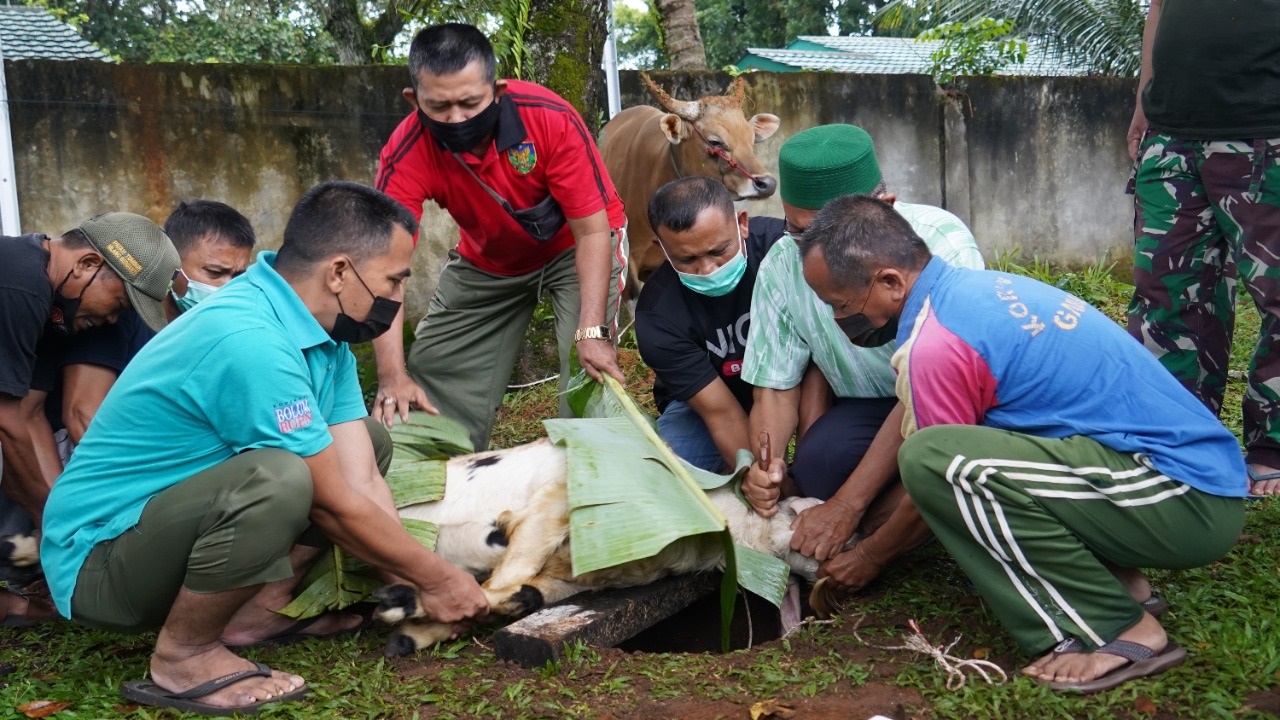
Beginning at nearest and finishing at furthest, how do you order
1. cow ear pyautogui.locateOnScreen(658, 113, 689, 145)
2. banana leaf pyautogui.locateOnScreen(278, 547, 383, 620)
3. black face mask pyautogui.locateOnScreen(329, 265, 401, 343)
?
black face mask pyautogui.locateOnScreen(329, 265, 401, 343)
banana leaf pyautogui.locateOnScreen(278, 547, 383, 620)
cow ear pyautogui.locateOnScreen(658, 113, 689, 145)

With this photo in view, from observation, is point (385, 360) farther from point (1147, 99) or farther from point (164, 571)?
point (1147, 99)

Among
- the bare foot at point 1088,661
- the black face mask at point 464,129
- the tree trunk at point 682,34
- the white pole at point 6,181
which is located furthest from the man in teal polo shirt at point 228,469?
the tree trunk at point 682,34

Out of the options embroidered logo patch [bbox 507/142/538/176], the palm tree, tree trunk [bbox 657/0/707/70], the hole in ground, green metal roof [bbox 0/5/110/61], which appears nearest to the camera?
the hole in ground

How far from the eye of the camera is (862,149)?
441cm

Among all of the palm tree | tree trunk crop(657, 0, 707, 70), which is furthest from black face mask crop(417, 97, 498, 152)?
the palm tree

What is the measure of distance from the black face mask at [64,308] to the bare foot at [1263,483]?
14.5 feet

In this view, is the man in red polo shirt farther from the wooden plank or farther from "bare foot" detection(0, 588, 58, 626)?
"bare foot" detection(0, 588, 58, 626)

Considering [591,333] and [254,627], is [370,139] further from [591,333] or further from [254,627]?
[254,627]

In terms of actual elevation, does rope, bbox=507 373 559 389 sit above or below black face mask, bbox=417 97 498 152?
below

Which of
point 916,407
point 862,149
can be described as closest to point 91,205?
point 862,149

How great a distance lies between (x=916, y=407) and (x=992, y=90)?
7.19 meters

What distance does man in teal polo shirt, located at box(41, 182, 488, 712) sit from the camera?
307 centimetres

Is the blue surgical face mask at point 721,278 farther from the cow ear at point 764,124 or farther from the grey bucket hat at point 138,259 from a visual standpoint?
the cow ear at point 764,124

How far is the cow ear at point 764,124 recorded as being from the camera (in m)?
7.85
